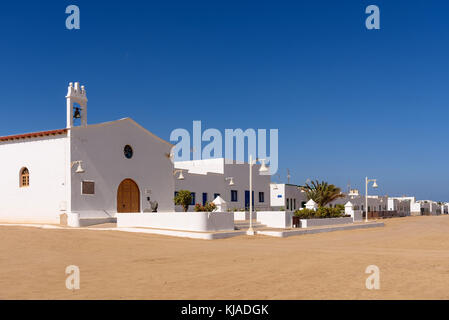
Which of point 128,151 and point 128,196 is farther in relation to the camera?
point 128,151

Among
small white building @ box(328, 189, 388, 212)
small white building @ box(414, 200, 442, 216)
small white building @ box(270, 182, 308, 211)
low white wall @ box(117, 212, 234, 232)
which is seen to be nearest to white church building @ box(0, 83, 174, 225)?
low white wall @ box(117, 212, 234, 232)

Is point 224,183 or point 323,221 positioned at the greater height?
point 224,183

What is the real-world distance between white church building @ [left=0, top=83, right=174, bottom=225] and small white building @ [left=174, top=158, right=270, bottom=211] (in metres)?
6.05

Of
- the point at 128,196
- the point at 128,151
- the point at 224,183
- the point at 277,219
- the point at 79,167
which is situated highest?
the point at 128,151

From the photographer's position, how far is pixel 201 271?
10.7m

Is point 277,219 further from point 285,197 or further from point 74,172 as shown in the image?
point 285,197

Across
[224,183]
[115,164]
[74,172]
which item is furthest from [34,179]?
[224,183]

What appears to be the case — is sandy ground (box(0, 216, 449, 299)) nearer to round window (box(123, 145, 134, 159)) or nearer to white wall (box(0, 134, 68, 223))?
white wall (box(0, 134, 68, 223))

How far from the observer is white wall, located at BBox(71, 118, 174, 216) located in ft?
82.4

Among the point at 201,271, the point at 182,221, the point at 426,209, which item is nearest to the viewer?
the point at 201,271

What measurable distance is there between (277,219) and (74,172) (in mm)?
12149

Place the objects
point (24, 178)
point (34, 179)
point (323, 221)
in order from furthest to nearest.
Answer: point (323, 221) < point (24, 178) < point (34, 179)

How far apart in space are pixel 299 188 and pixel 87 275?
46.2 metres

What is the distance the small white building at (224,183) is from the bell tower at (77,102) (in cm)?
939
